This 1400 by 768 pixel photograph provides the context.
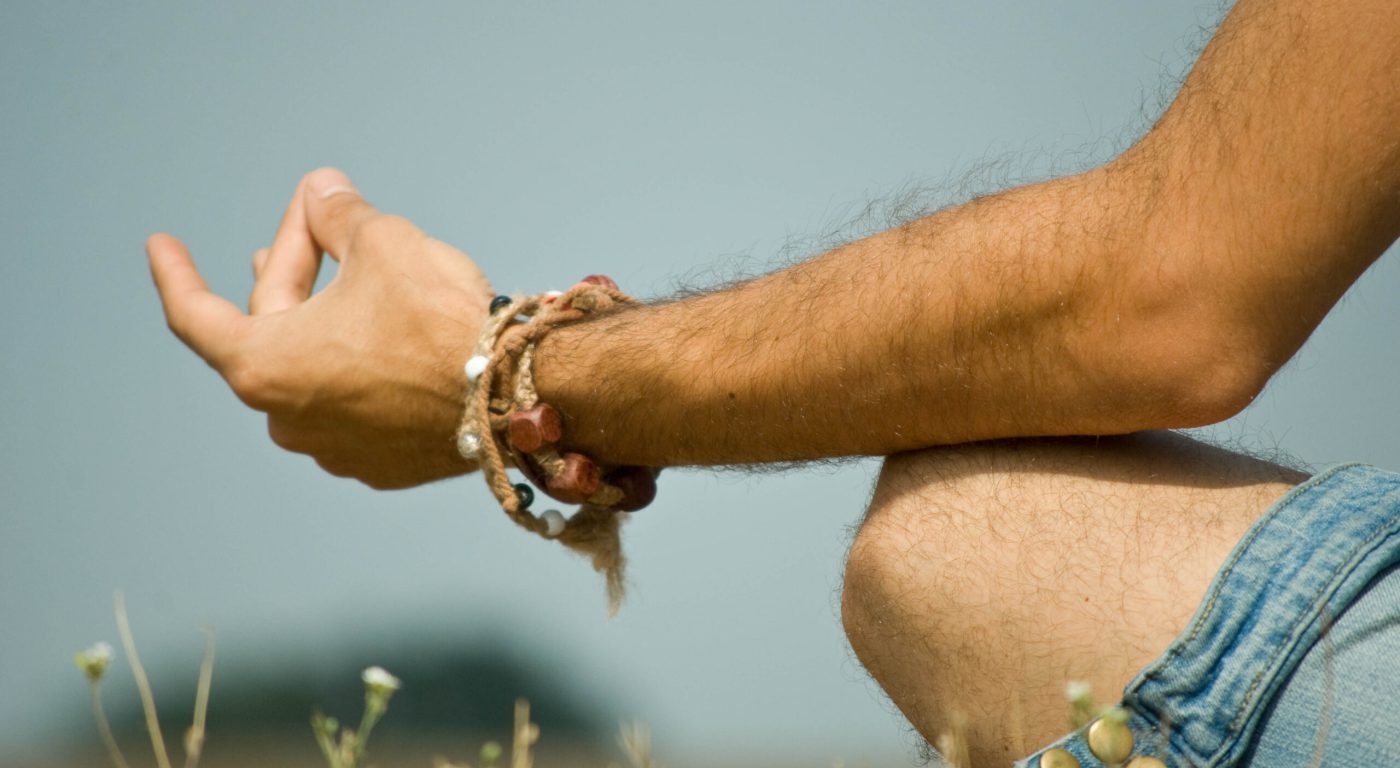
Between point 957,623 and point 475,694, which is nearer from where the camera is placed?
point 957,623

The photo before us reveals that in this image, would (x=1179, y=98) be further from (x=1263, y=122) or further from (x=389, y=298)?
(x=389, y=298)

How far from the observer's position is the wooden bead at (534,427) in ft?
6.28

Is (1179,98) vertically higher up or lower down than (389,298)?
lower down

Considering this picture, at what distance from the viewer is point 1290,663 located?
3.88ft

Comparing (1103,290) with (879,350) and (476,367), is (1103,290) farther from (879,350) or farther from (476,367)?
(476,367)

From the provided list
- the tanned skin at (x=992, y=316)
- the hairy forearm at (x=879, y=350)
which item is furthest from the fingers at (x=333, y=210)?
the hairy forearm at (x=879, y=350)

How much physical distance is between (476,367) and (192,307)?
0.70 meters

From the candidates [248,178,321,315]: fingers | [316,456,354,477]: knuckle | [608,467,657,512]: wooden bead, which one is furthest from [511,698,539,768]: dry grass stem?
[248,178,321,315]: fingers

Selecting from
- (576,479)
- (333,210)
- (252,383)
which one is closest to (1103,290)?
(576,479)

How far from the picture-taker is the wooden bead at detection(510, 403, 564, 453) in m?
1.92

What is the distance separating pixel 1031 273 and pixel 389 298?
1.14m

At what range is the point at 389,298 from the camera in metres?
2.09

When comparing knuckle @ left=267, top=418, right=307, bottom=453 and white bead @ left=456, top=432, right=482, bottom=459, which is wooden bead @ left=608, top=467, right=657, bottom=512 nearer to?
white bead @ left=456, top=432, right=482, bottom=459

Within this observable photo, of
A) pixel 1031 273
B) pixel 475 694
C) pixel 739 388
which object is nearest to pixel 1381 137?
pixel 1031 273
